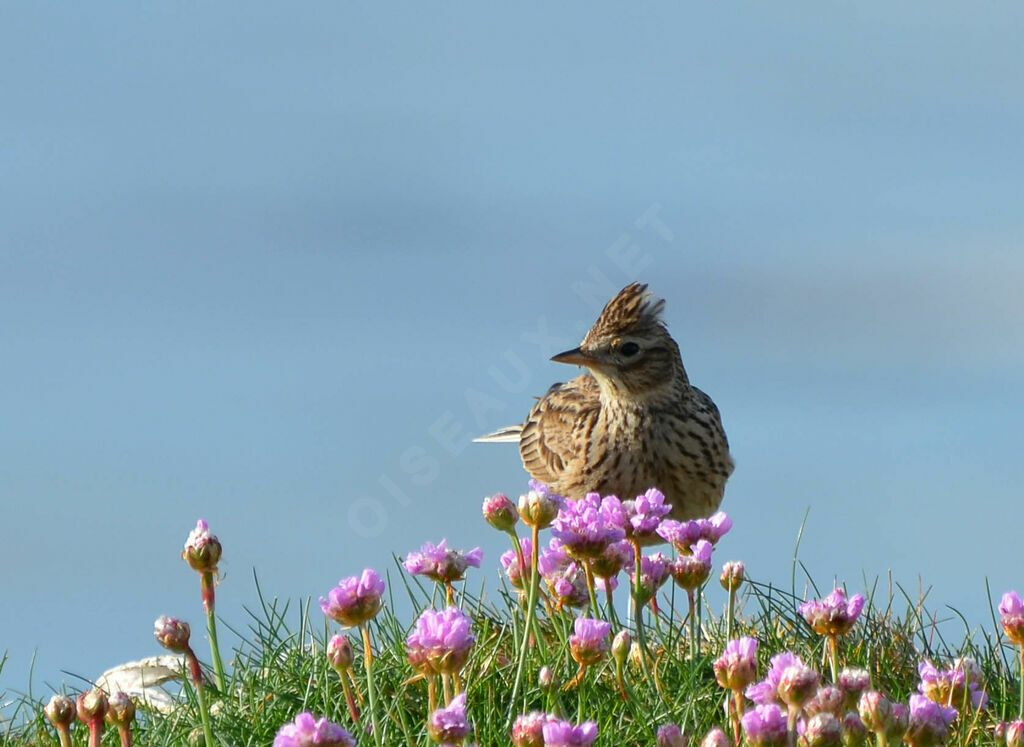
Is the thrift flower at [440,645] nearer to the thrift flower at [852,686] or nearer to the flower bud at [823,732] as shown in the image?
the flower bud at [823,732]

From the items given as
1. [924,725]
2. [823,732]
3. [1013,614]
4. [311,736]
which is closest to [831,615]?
[1013,614]

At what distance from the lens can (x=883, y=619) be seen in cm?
652

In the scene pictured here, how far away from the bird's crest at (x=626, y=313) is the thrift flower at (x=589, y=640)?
211 inches

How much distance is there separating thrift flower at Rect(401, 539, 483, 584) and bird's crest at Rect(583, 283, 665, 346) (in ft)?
15.7

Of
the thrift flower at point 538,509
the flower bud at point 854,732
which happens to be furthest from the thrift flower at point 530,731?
Result: the thrift flower at point 538,509

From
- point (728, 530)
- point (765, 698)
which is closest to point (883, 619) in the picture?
point (728, 530)

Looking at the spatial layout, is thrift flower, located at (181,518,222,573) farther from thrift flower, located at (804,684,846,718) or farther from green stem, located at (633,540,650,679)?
thrift flower, located at (804,684,846,718)

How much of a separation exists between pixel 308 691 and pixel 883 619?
2.99 m

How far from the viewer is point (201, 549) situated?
397 centimetres

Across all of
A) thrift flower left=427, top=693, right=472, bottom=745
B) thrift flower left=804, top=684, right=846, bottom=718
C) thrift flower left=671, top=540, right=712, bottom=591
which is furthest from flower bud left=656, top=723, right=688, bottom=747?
thrift flower left=671, top=540, right=712, bottom=591

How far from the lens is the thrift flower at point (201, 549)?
3.97 m

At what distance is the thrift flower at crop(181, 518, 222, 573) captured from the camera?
397 centimetres

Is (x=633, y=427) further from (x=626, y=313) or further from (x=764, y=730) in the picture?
(x=764, y=730)

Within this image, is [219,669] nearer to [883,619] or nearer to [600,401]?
[883,619]
